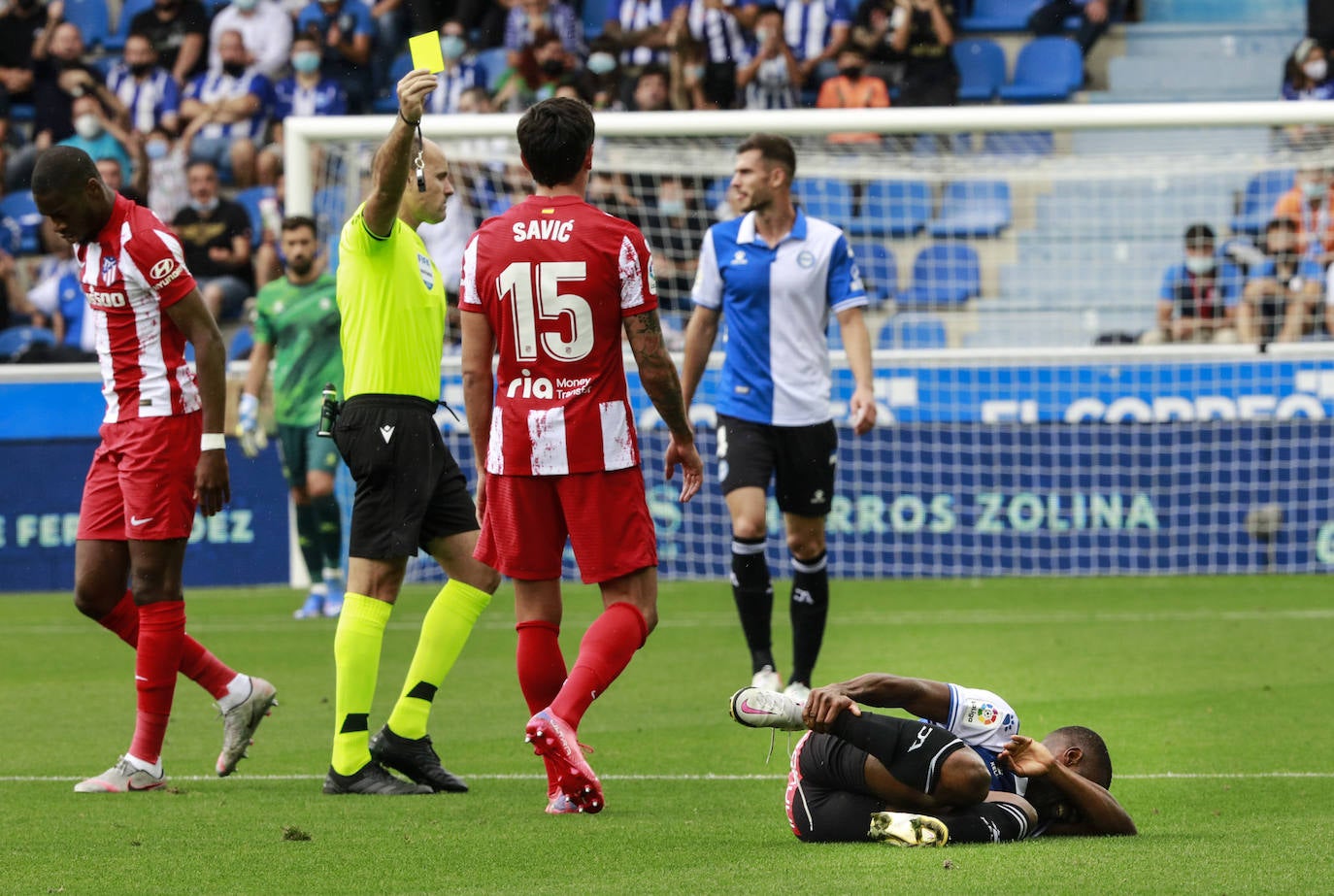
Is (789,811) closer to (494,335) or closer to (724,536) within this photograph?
(494,335)

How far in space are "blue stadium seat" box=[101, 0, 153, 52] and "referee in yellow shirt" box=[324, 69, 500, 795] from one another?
49.9ft

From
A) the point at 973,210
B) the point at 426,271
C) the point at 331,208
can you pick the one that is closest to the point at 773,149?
the point at 426,271

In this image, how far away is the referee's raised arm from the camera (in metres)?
5.11

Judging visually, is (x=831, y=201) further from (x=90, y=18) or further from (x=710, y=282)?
(x=90, y=18)

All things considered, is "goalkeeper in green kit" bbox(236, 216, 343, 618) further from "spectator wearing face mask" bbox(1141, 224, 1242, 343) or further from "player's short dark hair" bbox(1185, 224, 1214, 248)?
"player's short dark hair" bbox(1185, 224, 1214, 248)

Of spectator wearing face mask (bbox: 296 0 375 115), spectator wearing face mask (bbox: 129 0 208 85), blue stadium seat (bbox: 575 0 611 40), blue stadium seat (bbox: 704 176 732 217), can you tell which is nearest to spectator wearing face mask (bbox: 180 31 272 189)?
spectator wearing face mask (bbox: 129 0 208 85)

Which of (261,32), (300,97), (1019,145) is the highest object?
(261,32)

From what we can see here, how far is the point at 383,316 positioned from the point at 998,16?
559 inches

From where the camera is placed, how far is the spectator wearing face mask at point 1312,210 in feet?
47.3

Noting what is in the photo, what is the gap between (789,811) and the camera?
482cm

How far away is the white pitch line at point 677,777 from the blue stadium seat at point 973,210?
9806 mm

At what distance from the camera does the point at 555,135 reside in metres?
5.18

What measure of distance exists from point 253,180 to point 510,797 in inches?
526

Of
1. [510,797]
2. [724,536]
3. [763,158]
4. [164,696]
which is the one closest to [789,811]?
[510,797]
